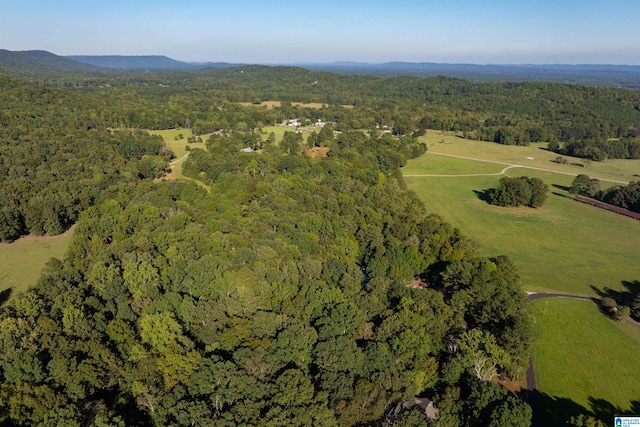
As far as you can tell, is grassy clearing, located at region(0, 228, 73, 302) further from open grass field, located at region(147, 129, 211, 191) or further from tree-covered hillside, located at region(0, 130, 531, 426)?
open grass field, located at region(147, 129, 211, 191)

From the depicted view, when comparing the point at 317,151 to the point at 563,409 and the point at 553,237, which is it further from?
the point at 563,409

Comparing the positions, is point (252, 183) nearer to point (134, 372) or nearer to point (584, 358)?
point (134, 372)

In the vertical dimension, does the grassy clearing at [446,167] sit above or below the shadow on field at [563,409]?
above

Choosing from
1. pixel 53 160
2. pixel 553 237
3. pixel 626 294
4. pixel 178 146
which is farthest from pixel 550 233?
pixel 53 160

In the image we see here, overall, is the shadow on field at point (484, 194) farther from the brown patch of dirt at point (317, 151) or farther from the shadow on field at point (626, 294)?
the brown patch of dirt at point (317, 151)

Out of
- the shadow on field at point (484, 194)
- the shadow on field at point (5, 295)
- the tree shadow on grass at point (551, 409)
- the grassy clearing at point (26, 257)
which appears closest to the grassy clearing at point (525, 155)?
the shadow on field at point (484, 194)

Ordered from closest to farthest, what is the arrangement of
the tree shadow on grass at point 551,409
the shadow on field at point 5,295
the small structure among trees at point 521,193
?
1. the tree shadow on grass at point 551,409
2. the shadow on field at point 5,295
3. the small structure among trees at point 521,193
